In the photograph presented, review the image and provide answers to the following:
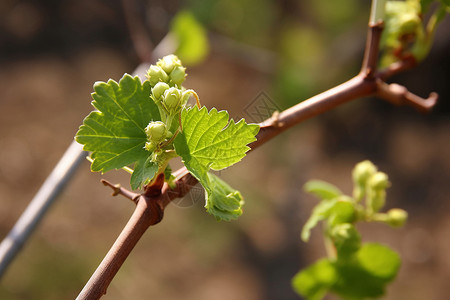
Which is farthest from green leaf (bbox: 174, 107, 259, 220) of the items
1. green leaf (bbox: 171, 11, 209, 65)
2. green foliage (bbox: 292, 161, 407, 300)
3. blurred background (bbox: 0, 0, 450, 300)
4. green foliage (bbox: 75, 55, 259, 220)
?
blurred background (bbox: 0, 0, 450, 300)

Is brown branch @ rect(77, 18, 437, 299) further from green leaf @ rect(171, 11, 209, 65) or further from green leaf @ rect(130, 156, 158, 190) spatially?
green leaf @ rect(171, 11, 209, 65)

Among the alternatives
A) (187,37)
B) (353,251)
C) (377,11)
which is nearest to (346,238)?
(353,251)

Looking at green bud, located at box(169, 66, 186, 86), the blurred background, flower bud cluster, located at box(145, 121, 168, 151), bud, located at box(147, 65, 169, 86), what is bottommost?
the blurred background

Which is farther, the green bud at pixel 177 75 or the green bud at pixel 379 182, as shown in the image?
the green bud at pixel 379 182

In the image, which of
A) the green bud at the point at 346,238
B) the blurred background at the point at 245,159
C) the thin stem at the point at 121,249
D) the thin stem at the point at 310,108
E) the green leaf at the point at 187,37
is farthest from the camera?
the blurred background at the point at 245,159

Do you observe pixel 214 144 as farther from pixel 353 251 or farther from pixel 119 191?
pixel 353 251

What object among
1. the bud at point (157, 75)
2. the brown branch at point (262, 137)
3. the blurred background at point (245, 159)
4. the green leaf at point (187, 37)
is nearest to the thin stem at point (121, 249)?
the brown branch at point (262, 137)

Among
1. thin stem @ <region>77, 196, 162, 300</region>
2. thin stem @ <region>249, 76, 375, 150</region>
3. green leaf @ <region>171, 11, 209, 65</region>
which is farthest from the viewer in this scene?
green leaf @ <region>171, 11, 209, 65</region>

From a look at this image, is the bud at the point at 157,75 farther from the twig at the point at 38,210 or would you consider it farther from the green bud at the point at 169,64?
the twig at the point at 38,210
